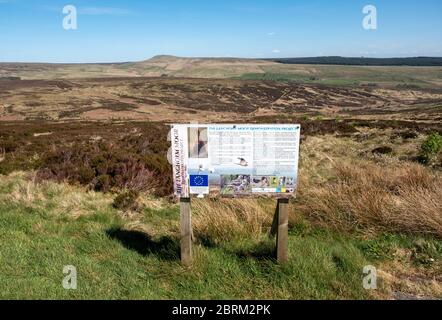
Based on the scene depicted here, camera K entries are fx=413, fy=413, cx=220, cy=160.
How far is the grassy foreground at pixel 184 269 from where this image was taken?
397 cm

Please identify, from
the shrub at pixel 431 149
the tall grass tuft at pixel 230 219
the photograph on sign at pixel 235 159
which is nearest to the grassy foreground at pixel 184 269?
the tall grass tuft at pixel 230 219

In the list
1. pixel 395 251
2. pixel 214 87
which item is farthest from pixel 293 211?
pixel 214 87

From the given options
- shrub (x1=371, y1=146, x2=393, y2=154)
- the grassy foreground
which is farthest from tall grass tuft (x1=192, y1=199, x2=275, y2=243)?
shrub (x1=371, y1=146, x2=393, y2=154)

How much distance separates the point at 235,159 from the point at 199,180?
0.44m

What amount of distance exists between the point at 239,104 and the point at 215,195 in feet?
302

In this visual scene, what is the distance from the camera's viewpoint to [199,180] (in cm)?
432

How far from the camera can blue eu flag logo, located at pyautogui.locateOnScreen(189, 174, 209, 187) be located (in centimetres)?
432

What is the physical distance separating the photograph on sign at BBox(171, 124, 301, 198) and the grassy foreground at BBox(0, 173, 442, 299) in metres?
0.78

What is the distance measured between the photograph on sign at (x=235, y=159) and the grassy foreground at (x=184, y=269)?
2.57 ft

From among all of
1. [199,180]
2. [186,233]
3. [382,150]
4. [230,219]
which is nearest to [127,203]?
[230,219]

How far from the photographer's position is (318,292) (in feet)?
12.7

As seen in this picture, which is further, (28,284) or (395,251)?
(395,251)

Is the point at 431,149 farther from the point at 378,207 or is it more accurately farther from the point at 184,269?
the point at 184,269
